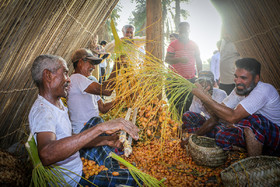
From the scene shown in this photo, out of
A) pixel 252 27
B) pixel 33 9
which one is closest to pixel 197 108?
pixel 252 27

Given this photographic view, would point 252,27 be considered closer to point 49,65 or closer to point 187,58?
point 187,58

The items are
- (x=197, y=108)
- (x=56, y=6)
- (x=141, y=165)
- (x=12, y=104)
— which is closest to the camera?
(x=56, y=6)

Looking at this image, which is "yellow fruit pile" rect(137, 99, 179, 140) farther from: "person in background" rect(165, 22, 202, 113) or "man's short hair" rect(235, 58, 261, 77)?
"person in background" rect(165, 22, 202, 113)

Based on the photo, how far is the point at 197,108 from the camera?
10.4 ft

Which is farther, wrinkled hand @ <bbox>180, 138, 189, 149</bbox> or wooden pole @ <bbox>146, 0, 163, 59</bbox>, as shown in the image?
wrinkled hand @ <bbox>180, 138, 189, 149</bbox>

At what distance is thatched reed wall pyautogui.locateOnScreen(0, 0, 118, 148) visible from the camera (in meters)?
1.51

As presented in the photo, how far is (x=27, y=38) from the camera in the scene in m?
1.72

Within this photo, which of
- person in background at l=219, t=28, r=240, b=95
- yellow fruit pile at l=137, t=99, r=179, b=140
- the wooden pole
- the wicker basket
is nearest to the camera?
yellow fruit pile at l=137, t=99, r=179, b=140

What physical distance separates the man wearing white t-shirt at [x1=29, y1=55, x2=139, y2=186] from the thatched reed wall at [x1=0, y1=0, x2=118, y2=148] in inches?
16.7

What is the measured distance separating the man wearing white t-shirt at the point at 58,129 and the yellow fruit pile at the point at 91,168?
0.16ft

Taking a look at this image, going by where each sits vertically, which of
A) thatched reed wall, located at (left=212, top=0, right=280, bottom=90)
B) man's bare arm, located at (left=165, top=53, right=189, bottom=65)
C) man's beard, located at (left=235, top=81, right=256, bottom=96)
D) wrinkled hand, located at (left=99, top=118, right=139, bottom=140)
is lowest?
wrinkled hand, located at (left=99, top=118, right=139, bottom=140)

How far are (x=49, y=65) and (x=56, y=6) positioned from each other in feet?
2.82

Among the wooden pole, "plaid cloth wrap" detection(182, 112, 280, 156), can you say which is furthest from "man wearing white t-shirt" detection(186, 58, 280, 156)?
the wooden pole

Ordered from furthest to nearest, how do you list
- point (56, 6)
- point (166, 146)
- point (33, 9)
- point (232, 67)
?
point (232, 67) < point (166, 146) < point (56, 6) < point (33, 9)
